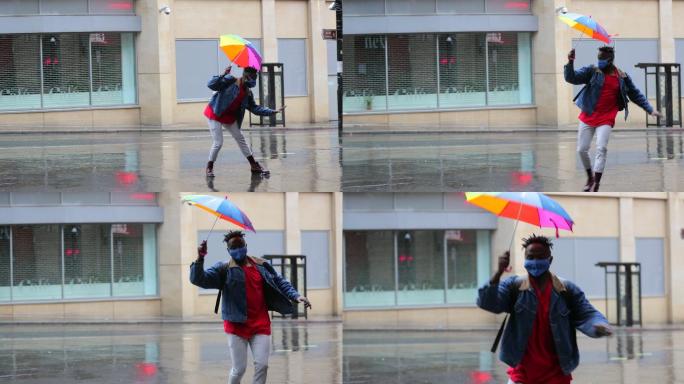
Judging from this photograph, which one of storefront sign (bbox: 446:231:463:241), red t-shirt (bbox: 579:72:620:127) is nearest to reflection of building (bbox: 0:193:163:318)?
storefront sign (bbox: 446:231:463:241)

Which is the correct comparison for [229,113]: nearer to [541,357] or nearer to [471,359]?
[471,359]

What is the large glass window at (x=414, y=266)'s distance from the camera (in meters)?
28.3

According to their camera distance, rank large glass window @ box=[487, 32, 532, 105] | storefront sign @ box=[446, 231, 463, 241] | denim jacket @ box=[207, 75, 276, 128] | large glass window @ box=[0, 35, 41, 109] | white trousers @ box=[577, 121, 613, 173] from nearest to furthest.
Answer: white trousers @ box=[577, 121, 613, 173] < denim jacket @ box=[207, 75, 276, 128] < storefront sign @ box=[446, 231, 463, 241] < large glass window @ box=[0, 35, 41, 109] < large glass window @ box=[487, 32, 532, 105]

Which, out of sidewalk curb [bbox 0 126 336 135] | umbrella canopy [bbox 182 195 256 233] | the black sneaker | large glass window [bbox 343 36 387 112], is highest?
large glass window [bbox 343 36 387 112]

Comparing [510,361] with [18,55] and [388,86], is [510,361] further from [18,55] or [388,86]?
[18,55]

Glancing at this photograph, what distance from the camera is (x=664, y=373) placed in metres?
15.3

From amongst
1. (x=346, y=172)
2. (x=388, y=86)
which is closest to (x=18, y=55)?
(x=388, y=86)

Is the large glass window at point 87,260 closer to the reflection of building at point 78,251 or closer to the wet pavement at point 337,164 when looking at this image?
the reflection of building at point 78,251

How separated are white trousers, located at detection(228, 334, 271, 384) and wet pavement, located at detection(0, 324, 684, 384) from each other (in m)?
3.21

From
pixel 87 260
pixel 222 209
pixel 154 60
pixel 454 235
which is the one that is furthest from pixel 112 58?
pixel 222 209

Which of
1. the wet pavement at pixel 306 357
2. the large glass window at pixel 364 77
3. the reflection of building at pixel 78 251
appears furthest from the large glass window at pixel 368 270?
the reflection of building at pixel 78 251

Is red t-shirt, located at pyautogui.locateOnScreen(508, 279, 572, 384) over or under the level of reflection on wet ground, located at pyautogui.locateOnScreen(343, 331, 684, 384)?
over

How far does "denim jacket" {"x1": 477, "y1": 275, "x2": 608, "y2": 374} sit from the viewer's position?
852 cm

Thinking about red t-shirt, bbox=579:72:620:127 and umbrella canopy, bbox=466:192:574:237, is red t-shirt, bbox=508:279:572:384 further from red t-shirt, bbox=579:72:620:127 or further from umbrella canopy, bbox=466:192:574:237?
red t-shirt, bbox=579:72:620:127
